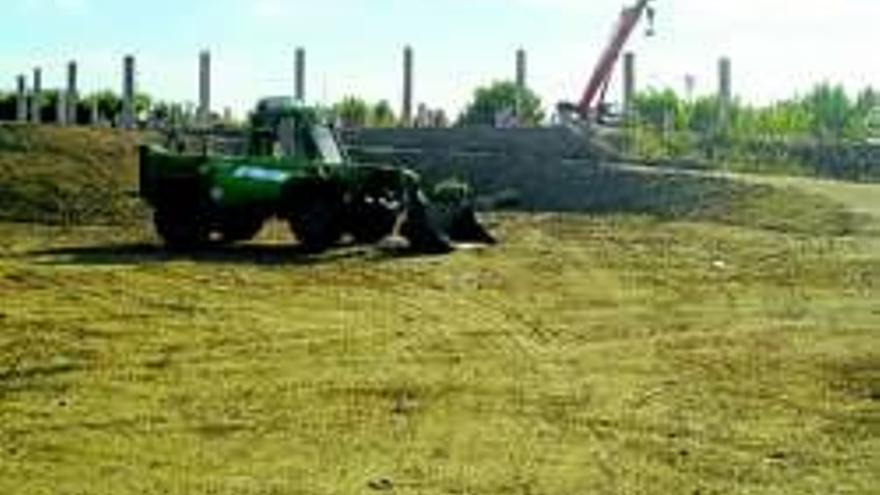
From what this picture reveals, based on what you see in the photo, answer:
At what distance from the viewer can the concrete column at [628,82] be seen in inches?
1950

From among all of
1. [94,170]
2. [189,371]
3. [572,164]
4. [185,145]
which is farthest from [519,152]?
[189,371]

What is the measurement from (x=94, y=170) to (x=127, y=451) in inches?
982

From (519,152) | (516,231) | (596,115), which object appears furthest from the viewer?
(596,115)

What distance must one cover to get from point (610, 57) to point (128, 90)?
1238cm

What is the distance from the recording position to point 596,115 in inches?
2077

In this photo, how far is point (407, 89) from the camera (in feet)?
171

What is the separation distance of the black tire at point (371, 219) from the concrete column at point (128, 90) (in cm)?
2048

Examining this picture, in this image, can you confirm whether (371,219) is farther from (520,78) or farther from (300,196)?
(520,78)

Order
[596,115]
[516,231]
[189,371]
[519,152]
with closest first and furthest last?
[189,371] < [516,231] < [519,152] < [596,115]

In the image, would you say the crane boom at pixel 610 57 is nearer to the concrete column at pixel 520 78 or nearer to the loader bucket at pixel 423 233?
the concrete column at pixel 520 78

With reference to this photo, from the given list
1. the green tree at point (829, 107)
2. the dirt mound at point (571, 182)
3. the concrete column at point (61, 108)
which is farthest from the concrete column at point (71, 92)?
the green tree at point (829, 107)

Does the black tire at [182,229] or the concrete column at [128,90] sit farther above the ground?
the concrete column at [128,90]

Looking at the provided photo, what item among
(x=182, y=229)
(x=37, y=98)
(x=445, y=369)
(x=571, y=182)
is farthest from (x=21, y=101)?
(x=445, y=369)

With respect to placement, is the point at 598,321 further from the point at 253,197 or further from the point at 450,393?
the point at 253,197
